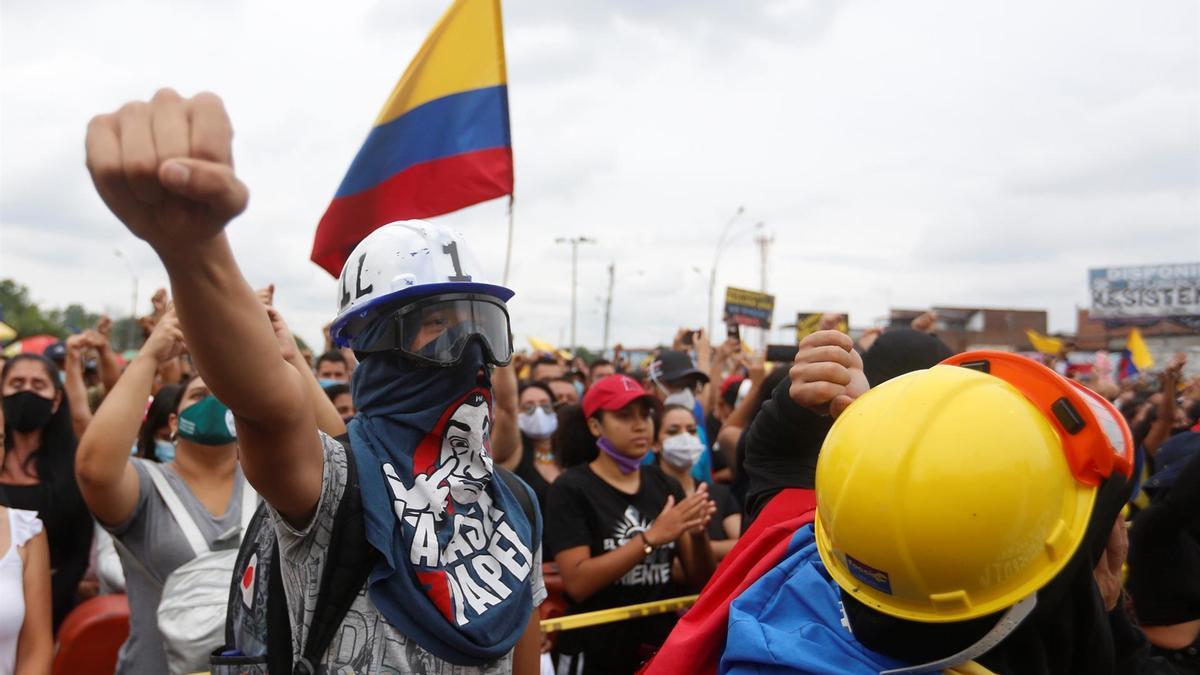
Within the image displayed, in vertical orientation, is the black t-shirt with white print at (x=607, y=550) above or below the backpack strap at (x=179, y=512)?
below

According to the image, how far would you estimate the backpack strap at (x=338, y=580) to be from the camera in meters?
1.79

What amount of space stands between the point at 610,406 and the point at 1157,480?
2408 mm

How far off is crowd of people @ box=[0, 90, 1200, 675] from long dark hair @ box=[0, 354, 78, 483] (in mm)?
33

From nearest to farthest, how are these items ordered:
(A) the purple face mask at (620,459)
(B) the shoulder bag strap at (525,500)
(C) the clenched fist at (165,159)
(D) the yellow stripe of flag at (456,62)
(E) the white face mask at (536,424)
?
(C) the clenched fist at (165,159)
(B) the shoulder bag strap at (525,500)
(A) the purple face mask at (620,459)
(D) the yellow stripe of flag at (456,62)
(E) the white face mask at (536,424)

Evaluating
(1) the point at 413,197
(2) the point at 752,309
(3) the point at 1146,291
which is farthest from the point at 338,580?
(3) the point at 1146,291

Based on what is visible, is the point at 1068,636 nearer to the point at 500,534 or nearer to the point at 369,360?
the point at 500,534

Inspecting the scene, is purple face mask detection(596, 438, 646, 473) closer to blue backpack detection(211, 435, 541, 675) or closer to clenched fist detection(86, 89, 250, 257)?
blue backpack detection(211, 435, 541, 675)

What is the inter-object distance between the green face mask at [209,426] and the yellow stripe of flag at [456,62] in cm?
241

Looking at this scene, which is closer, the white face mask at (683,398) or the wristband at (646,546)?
the wristband at (646,546)

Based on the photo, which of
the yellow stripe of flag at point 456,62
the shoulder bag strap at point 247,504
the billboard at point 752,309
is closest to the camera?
the shoulder bag strap at point 247,504

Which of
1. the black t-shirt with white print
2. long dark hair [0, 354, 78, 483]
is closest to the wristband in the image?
the black t-shirt with white print

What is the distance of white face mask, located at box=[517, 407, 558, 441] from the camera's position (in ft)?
20.1

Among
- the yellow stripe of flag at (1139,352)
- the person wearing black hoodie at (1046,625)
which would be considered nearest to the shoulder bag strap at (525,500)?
the person wearing black hoodie at (1046,625)

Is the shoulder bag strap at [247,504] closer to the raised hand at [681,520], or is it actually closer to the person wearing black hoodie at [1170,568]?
the raised hand at [681,520]
